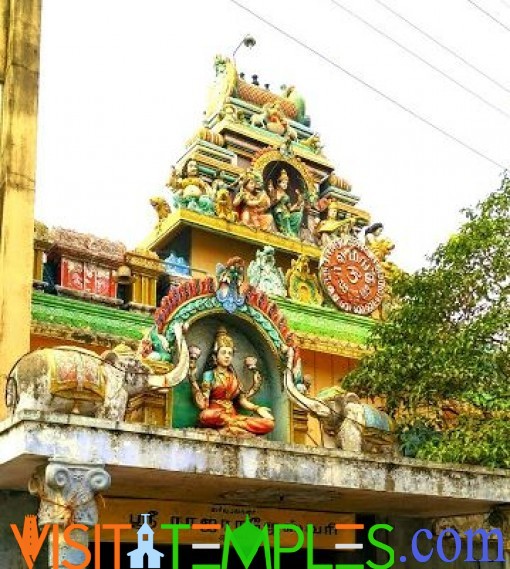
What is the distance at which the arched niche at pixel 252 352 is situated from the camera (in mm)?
13945

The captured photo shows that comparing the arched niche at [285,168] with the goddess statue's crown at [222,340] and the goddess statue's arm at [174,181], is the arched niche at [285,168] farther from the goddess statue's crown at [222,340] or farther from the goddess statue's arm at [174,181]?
the goddess statue's crown at [222,340]

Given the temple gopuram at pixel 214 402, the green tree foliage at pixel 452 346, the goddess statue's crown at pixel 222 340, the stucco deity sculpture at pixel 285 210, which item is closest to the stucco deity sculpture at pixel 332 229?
the temple gopuram at pixel 214 402

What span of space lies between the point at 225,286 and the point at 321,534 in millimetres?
4367

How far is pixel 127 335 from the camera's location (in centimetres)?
1673

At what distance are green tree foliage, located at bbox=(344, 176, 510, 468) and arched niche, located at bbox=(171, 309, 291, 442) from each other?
2.24 metres

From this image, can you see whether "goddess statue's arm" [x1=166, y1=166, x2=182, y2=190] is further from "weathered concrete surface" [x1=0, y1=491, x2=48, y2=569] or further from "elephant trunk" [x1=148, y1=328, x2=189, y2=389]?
"weathered concrete surface" [x1=0, y1=491, x2=48, y2=569]

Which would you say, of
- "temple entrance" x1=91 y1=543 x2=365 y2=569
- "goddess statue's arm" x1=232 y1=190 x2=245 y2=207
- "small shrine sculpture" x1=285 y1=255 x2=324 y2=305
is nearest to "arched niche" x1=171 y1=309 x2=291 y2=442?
"temple entrance" x1=91 y1=543 x2=365 y2=569

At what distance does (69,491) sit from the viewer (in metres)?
9.84

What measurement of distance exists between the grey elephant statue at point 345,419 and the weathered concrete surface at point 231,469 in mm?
814

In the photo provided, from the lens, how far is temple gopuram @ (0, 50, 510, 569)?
10.6 metres

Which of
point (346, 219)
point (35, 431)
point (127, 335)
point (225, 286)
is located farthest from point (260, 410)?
point (346, 219)

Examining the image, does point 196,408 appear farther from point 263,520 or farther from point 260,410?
point 263,520

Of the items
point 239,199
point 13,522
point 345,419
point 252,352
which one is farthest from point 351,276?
point 13,522

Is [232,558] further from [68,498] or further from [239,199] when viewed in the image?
[239,199]
